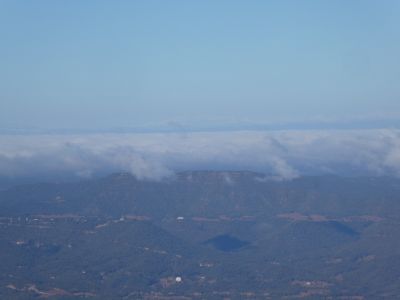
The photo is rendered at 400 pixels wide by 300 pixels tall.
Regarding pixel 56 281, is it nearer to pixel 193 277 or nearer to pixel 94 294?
pixel 94 294

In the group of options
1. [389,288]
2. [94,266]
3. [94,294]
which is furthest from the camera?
[94,266]

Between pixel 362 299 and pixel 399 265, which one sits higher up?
pixel 399 265

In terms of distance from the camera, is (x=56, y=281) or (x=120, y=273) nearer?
(x=56, y=281)

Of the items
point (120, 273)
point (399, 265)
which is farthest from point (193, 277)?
point (399, 265)

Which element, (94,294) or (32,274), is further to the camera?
(32,274)

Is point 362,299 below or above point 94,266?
below

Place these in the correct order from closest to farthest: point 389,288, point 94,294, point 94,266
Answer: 1. point 94,294
2. point 389,288
3. point 94,266

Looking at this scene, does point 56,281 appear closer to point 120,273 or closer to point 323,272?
point 120,273

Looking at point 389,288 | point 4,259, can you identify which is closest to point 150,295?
point 4,259
